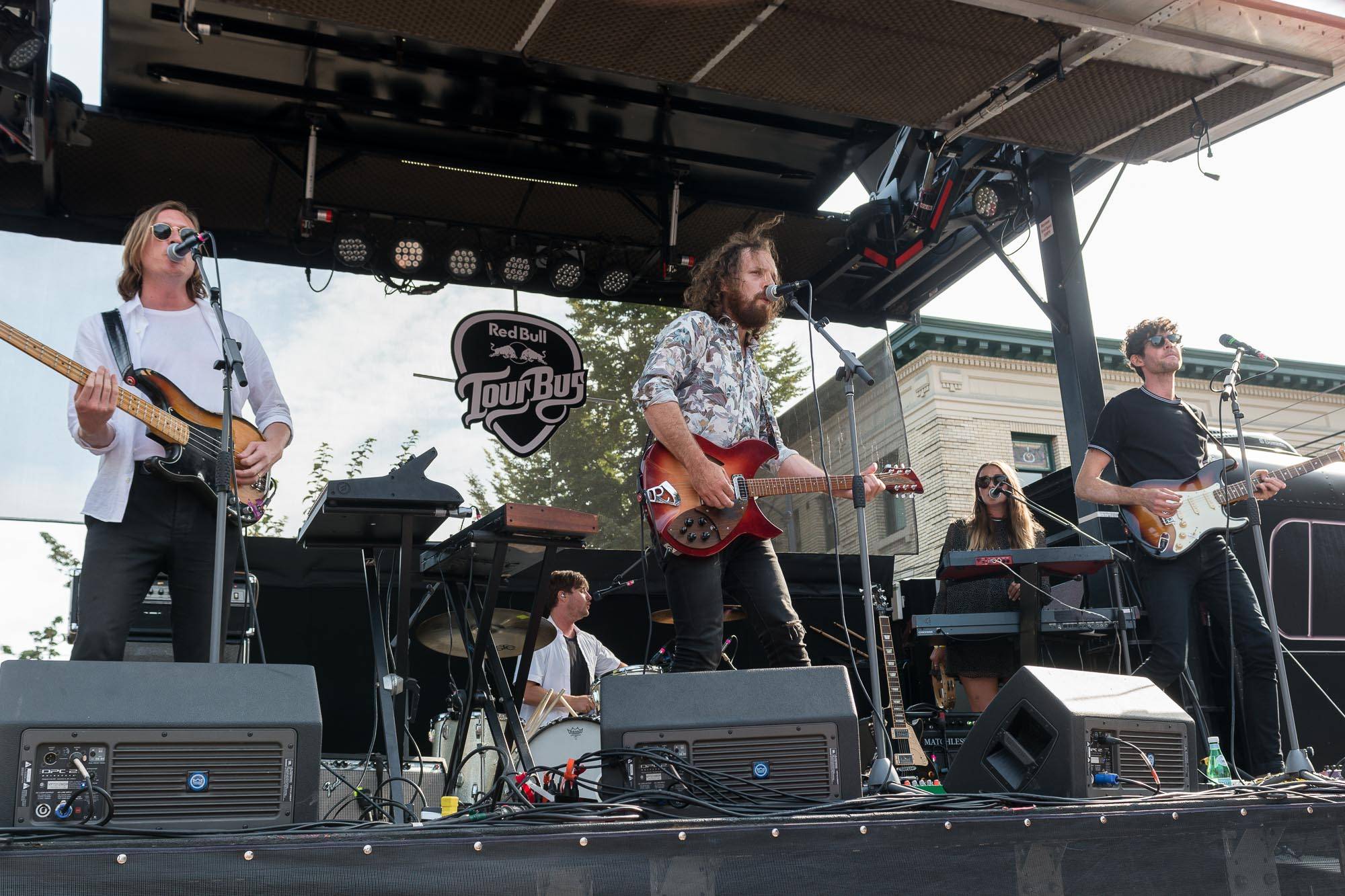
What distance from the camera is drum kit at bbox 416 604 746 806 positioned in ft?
17.6

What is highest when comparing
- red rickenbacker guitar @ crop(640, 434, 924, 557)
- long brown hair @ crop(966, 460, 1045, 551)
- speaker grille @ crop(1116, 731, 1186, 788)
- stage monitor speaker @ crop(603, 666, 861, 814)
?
long brown hair @ crop(966, 460, 1045, 551)

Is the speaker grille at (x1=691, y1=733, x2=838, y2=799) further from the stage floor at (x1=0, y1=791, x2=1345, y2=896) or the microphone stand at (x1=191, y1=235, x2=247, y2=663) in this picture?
the microphone stand at (x1=191, y1=235, x2=247, y2=663)

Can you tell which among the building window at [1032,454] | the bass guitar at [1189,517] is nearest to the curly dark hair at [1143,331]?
the bass guitar at [1189,517]

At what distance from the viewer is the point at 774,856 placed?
218 centimetres

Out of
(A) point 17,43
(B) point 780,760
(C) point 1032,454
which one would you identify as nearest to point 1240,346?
(B) point 780,760

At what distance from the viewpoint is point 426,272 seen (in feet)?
26.0

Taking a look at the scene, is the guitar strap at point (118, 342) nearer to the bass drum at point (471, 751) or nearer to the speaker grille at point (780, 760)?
the speaker grille at point (780, 760)

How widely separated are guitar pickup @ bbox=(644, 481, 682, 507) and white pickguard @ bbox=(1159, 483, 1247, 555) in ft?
8.24

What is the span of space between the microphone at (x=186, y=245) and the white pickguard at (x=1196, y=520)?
408 cm

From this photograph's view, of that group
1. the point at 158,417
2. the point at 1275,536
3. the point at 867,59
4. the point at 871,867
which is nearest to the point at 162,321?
the point at 158,417

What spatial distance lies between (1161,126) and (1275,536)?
7.24 ft

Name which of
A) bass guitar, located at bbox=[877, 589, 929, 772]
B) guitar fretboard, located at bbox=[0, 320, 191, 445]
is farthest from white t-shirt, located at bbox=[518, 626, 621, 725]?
guitar fretboard, located at bbox=[0, 320, 191, 445]

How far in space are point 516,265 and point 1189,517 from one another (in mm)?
4668

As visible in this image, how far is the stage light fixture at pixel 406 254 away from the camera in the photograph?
24.9 feet
